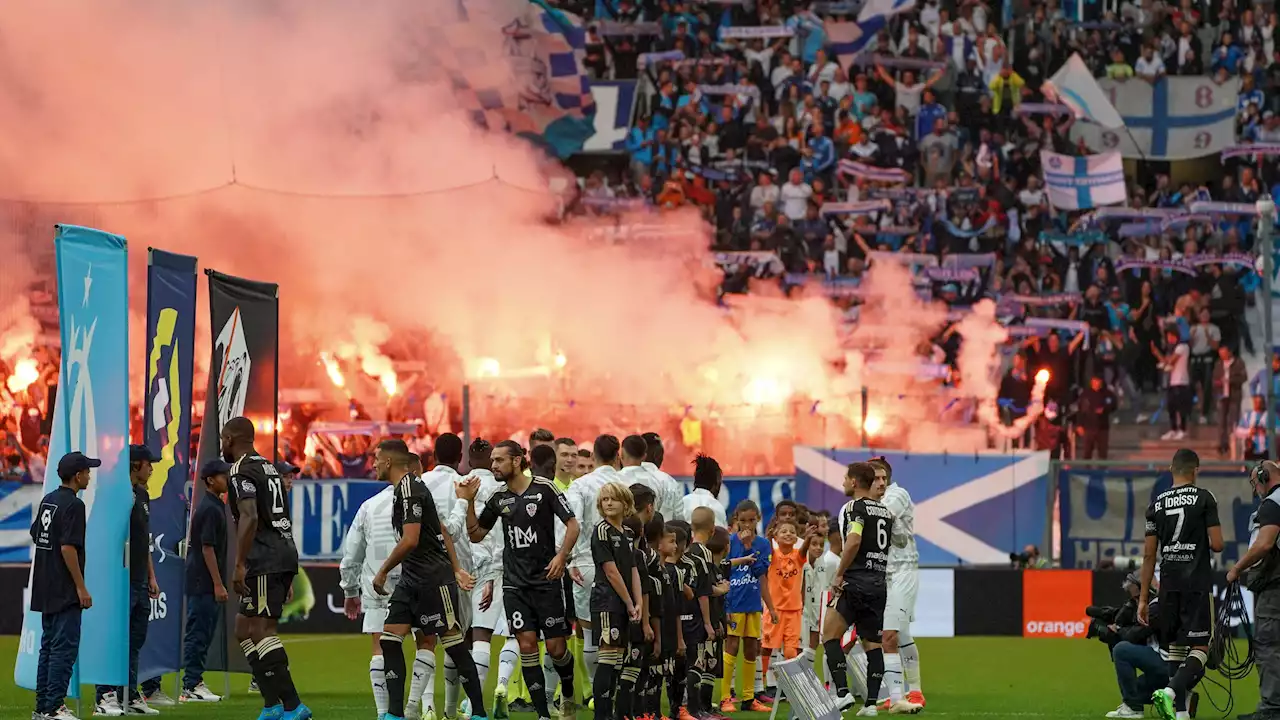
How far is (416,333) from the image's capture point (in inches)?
1131

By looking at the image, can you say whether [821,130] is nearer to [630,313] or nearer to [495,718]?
[630,313]

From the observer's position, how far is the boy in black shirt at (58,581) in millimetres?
11773

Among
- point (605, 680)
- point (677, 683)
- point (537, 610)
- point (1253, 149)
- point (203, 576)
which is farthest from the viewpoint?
point (1253, 149)

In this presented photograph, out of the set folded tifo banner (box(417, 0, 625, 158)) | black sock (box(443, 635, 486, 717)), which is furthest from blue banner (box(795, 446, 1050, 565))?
folded tifo banner (box(417, 0, 625, 158))

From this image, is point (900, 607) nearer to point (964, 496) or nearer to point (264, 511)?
point (264, 511)

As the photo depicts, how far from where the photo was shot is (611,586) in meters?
11.1

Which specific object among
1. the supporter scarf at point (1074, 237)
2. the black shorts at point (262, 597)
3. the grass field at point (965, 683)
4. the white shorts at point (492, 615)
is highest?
the supporter scarf at point (1074, 237)

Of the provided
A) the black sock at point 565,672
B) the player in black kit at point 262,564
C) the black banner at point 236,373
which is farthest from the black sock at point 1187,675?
the black banner at point 236,373

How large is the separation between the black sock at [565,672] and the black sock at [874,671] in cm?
273

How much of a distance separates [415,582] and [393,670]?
557 millimetres

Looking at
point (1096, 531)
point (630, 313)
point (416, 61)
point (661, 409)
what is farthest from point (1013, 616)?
point (416, 61)

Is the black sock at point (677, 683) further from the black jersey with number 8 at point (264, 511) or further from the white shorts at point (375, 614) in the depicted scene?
the black jersey with number 8 at point (264, 511)

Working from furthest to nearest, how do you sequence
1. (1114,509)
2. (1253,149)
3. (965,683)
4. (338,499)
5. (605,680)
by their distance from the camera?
(1253,149)
(338,499)
(1114,509)
(965,683)
(605,680)

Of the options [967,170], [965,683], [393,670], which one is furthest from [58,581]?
[967,170]
